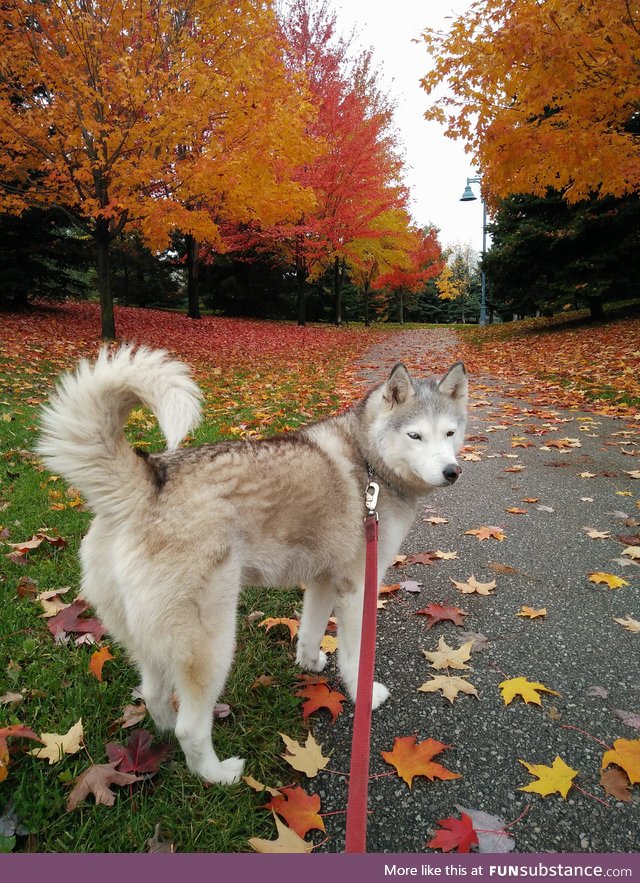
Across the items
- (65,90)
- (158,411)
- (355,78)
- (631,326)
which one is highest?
(355,78)

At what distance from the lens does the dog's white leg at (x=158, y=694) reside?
196 cm

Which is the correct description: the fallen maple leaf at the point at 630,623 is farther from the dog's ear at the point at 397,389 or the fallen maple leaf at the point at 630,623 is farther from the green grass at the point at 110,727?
the green grass at the point at 110,727

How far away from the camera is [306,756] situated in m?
2.05

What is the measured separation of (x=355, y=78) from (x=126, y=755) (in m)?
27.1

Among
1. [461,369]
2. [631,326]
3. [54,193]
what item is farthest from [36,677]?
[631,326]

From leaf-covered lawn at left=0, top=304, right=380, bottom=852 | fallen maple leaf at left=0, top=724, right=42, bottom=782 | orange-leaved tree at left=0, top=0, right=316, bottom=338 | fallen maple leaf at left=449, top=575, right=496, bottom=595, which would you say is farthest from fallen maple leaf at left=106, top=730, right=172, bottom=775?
orange-leaved tree at left=0, top=0, right=316, bottom=338

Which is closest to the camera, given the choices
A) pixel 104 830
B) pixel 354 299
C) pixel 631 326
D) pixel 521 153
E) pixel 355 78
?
pixel 104 830

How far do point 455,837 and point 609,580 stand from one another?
2289mm

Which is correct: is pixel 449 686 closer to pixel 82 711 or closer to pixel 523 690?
pixel 523 690

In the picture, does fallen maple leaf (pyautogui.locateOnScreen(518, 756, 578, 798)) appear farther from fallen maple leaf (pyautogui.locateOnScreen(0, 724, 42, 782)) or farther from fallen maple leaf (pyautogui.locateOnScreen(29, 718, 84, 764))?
fallen maple leaf (pyautogui.locateOnScreen(0, 724, 42, 782))

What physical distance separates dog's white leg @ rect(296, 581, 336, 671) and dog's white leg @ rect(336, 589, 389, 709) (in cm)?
17

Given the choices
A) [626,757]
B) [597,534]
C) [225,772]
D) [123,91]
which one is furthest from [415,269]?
[225,772]

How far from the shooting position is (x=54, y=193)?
37.2 ft

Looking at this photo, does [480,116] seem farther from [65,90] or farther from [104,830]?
[104,830]
